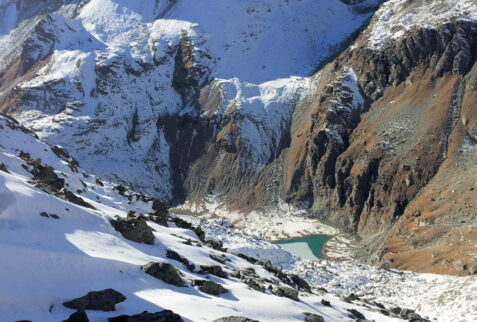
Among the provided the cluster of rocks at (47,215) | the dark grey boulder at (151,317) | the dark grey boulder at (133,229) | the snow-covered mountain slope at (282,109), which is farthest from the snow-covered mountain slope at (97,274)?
the snow-covered mountain slope at (282,109)

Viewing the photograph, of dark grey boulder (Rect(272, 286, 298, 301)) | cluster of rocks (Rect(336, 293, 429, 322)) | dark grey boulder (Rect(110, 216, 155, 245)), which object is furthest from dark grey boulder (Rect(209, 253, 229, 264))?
cluster of rocks (Rect(336, 293, 429, 322))

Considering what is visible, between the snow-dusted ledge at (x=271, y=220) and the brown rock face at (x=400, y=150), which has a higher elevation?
the brown rock face at (x=400, y=150)

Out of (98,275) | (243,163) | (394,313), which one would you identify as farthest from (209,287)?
(243,163)

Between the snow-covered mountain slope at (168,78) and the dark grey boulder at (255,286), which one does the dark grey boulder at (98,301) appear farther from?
the snow-covered mountain slope at (168,78)

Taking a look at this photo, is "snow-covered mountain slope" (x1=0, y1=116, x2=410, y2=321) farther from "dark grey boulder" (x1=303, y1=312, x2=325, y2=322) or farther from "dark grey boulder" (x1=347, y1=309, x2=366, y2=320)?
"dark grey boulder" (x1=303, y1=312, x2=325, y2=322)

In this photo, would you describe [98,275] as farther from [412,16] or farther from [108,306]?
[412,16]
